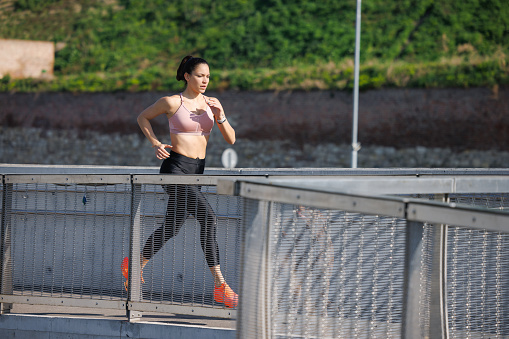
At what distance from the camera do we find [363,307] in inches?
118

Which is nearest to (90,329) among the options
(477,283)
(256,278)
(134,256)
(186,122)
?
(134,256)

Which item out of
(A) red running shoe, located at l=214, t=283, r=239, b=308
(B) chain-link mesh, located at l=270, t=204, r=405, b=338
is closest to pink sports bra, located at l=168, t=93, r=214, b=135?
(A) red running shoe, located at l=214, t=283, r=239, b=308

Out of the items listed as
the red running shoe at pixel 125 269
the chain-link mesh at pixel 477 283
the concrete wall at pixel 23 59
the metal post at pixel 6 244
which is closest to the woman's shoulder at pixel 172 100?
the red running shoe at pixel 125 269

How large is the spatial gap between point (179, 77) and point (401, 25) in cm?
2736

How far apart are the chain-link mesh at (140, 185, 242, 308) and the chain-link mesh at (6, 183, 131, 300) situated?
271 millimetres

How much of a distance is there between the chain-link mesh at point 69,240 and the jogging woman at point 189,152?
1.13 feet

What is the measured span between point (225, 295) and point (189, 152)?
3.97 ft

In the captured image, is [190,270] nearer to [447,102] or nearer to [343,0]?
[447,102]

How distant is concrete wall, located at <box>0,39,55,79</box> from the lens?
3541cm

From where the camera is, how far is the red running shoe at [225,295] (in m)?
4.31

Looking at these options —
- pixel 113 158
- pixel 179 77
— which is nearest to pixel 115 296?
pixel 179 77

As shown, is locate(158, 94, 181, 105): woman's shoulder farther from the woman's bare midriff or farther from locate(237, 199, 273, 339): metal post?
locate(237, 199, 273, 339): metal post

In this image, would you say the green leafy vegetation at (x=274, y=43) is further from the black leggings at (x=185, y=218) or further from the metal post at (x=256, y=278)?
the metal post at (x=256, y=278)

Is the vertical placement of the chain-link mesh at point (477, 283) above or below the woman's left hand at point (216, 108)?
below
